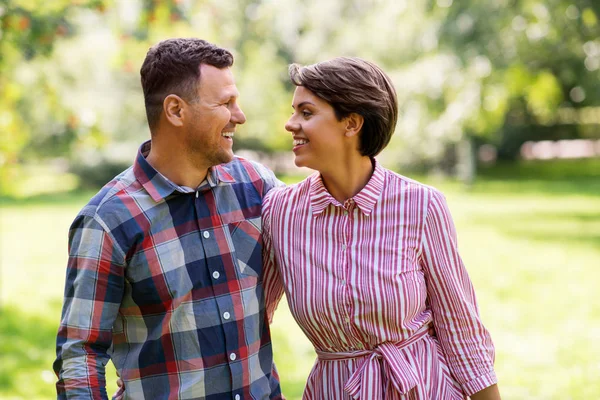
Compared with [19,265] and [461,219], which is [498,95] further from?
[19,265]

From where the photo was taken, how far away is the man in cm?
238

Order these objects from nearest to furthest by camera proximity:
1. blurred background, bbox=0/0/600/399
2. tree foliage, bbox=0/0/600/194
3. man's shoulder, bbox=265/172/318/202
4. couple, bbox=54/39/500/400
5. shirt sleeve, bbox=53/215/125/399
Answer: shirt sleeve, bbox=53/215/125/399
couple, bbox=54/39/500/400
man's shoulder, bbox=265/172/318/202
blurred background, bbox=0/0/600/399
tree foliage, bbox=0/0/600/194

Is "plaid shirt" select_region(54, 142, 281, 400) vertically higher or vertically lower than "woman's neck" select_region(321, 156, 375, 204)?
lower

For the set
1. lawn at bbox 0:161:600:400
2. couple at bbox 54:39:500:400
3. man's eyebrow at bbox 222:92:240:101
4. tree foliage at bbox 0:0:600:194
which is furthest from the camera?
tree foliage at bbox 0:0:600:194

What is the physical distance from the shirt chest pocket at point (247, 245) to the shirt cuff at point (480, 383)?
2.60ft

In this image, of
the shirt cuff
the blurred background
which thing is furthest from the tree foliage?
the shirt cuff

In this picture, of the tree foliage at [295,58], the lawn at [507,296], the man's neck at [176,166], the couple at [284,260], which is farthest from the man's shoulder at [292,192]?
the tree foliage at [295,58]

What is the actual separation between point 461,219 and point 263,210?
48.2ft

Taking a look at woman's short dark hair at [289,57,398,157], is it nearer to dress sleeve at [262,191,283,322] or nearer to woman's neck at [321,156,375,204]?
woman's neck at [321,156,375,204]

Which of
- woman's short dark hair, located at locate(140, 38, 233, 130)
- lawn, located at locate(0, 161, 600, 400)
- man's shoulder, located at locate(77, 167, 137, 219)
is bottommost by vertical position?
lawn, located at locate(0, 161, 600, 400)

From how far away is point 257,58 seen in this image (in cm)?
3134

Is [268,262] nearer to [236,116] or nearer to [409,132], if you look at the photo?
[236,116]

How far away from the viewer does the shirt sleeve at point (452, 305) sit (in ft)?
8.35

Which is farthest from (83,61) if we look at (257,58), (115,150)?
(257,58)
